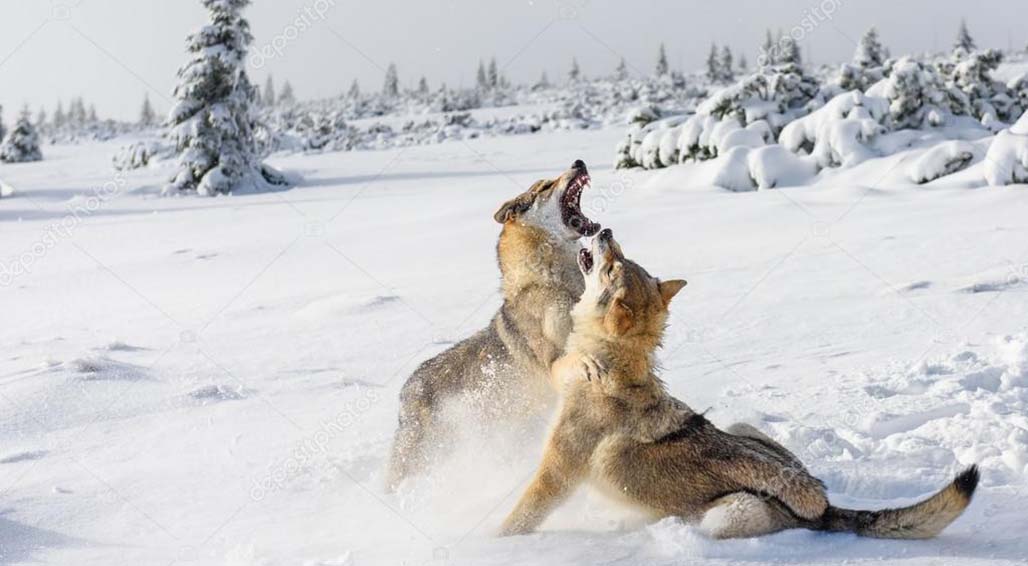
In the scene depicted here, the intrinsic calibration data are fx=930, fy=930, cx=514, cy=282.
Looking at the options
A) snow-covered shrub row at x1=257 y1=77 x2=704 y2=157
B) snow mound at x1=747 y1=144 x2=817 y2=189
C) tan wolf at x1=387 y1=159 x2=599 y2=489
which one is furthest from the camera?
snow-covered shrub row at x1=257 y1=77 x2=704 y2=157

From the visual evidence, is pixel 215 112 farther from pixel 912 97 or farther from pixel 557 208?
pixel 557 208

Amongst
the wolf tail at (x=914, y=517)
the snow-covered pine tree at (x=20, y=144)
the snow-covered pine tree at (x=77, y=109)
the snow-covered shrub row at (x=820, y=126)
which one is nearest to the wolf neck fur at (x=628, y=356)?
the wolf tail at (x=914, y=517)

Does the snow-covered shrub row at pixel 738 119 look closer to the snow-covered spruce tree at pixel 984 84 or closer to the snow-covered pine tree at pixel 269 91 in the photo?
the snow-covered spruce tree at pixel 984 84

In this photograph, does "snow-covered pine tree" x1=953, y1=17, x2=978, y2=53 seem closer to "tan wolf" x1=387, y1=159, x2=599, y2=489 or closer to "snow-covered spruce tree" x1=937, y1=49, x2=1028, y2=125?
"snow-covered spruce tree" x1=937, y1=49, x2=1028, y2=125

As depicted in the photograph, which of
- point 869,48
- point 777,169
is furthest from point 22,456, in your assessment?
point 869,48

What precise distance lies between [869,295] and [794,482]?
6.77m

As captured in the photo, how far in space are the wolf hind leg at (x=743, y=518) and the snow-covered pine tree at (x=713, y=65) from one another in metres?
83.2

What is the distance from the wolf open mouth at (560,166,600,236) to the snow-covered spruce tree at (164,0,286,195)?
25.9 metres

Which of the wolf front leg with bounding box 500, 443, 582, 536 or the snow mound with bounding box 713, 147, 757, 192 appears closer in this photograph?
the wolf front leg with bounding box 500, 443, 582, 536

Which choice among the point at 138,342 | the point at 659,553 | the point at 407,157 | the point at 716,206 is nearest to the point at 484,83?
the point at 407,157

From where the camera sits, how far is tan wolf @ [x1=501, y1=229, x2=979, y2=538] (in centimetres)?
442

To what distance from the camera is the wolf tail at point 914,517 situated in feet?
13.5

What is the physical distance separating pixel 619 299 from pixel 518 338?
4.94 feet

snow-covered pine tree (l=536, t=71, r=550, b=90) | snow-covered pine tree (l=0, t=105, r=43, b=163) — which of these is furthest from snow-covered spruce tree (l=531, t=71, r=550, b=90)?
snow-covered pine tree (l=0, t=105, r=43, b=163)
